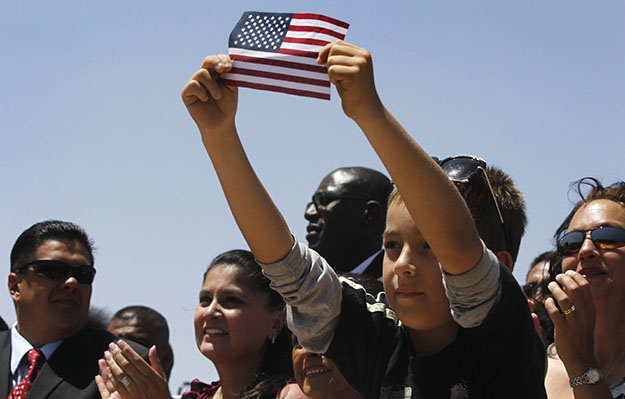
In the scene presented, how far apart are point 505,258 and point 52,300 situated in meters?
3.35

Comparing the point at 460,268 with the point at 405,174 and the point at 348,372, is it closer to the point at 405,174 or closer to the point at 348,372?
the point at 405,174

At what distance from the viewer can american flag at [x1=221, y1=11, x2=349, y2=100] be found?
2727 mm

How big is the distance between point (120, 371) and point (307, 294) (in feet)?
5.09

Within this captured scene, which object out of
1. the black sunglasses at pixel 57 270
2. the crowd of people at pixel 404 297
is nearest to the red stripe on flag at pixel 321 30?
the crowd of people at pixel 404 297

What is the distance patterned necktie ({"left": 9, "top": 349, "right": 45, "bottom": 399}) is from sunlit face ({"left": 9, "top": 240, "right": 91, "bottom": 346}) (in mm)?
118

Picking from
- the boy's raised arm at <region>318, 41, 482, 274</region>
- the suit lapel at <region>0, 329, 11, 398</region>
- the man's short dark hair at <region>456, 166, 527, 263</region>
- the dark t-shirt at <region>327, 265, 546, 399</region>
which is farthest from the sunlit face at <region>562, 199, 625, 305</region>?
the suit lapel at <region>0, 329, 11, 398</region>

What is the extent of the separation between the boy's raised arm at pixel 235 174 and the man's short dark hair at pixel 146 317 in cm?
473

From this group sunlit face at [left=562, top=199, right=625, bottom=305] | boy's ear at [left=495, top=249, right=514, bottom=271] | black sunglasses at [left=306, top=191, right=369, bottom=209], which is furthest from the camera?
black sunglasses at [left=306, top=191, right=369, bottom=209]

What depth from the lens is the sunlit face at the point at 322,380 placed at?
3.86 metres

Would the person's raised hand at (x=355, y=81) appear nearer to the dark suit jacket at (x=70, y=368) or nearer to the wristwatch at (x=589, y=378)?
the wristwatch at (x=589, y=378)

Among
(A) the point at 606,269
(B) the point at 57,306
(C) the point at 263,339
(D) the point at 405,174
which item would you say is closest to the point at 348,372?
(D) the point at 405,174

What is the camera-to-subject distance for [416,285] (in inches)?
106

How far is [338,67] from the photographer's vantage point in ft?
7.94

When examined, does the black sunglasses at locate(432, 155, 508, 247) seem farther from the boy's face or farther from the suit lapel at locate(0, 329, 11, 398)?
the suit lapel at locate(0, 329, 11, 398)
